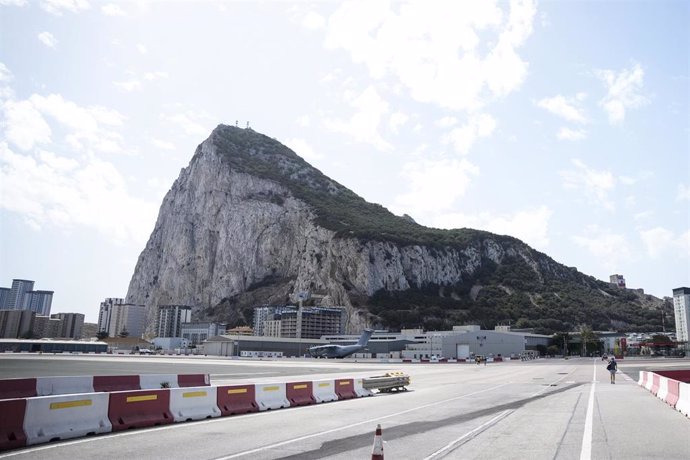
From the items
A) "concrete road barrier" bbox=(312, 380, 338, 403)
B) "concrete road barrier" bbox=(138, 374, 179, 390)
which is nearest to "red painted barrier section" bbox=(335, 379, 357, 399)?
"concrete road barrier" bbox=(312, 380, 338, 403)

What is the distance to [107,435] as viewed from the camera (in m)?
11.8

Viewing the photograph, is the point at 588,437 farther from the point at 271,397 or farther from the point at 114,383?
the point at 114,383

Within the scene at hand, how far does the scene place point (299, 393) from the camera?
19750mm

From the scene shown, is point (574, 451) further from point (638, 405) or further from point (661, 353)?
point (661, 353)

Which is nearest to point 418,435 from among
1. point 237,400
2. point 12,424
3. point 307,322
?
point 237,400

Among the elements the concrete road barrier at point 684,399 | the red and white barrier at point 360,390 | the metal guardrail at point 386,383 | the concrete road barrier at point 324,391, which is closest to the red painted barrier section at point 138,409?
the concrete road barrier at point 324,391

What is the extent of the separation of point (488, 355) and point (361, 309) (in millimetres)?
64626

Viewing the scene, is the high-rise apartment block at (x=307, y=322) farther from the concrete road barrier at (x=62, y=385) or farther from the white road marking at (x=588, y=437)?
the white road marking at (x=588, y=437)

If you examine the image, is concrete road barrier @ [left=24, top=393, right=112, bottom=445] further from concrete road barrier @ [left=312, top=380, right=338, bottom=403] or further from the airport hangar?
the airport hangar

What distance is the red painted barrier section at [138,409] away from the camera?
A: 1268cm

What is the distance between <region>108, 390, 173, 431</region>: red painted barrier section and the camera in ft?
41.6

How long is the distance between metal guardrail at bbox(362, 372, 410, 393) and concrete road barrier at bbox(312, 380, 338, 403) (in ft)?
10.1

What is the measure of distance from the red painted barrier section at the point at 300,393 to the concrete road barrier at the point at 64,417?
791 cm

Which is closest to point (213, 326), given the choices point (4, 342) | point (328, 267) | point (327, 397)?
point (328, 267)
